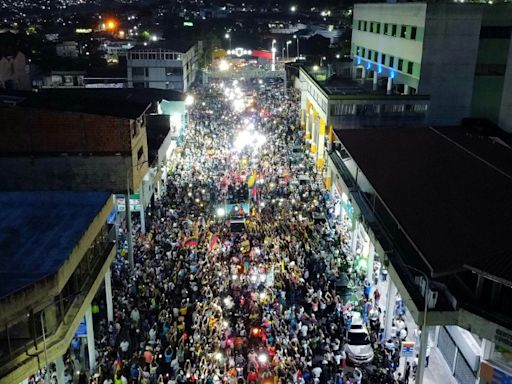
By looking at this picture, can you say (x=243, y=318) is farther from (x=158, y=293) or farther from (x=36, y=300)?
(x=36, y=300)

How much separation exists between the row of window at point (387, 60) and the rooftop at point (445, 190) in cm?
837

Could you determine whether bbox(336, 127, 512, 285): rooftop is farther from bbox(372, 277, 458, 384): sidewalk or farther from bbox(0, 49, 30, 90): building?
bbox(0, 49, 30, 90): building

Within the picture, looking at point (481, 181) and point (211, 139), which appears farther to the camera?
point (211, 139)

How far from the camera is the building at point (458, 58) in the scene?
105 ft

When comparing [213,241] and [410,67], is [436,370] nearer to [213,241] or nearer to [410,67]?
[213,241]

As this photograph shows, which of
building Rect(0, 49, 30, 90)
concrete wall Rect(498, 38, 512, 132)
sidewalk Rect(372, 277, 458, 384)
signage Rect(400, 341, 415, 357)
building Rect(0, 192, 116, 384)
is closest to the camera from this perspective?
building Rect(0, 192, 116, 384)

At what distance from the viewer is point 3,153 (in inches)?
852

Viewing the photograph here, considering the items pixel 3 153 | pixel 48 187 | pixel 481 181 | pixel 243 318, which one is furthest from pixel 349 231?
pixel 3 153

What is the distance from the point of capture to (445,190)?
18.5m

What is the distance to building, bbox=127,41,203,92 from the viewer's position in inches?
2163

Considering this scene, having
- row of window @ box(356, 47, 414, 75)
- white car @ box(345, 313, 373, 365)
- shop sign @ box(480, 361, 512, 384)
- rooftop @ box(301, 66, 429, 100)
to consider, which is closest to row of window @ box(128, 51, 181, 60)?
rooftop @ box(301, 66, 429, 100)

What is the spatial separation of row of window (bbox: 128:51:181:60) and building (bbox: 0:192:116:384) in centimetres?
4044

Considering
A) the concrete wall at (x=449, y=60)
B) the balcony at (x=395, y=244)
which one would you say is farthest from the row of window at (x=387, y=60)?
the balcony at (x=395, y=244)

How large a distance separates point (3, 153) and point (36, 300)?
39.4ft
